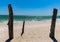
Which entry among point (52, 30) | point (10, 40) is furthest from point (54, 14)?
point (10, 40)

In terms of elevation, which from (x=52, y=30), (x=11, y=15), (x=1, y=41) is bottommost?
(x=1, y=41)

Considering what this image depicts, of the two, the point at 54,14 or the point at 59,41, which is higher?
the point at 54,14

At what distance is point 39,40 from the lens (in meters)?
10.2

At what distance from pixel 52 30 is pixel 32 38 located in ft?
4.59

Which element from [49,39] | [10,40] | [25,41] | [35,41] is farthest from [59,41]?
[10,40]

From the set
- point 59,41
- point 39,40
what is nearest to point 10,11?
point 39,40

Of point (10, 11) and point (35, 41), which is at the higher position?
point (10, 11)

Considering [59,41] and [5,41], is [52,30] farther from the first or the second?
[5,41]

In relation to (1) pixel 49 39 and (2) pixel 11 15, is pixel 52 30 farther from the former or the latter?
(2) pixel 11 15

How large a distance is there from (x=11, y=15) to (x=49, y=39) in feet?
9.19

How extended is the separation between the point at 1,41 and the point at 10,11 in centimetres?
202

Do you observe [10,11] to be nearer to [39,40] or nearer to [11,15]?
[11,15]

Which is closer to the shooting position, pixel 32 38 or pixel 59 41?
pixel 59 41

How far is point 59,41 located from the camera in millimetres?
10055
